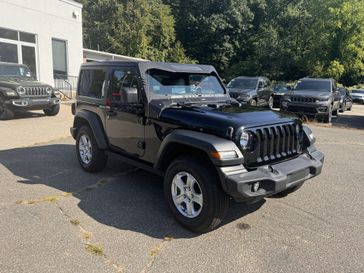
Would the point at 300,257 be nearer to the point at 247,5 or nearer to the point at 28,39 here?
the point at 28,39

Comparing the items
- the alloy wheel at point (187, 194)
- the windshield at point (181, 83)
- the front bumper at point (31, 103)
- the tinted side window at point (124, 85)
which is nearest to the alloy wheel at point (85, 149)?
the tinted side window at point (124, 85)

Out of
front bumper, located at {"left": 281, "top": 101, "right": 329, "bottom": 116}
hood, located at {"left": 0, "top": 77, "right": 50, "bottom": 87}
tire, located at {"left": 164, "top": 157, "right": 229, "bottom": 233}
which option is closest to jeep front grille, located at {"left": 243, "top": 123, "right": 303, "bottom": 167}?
tire, located at {"left": 164, "top": 157, "right": 229, "bottom": 233}

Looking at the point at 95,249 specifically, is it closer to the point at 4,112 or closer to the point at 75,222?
the point at 75,222

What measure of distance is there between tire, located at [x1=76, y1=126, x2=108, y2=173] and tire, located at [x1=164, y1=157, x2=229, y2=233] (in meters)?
1.88

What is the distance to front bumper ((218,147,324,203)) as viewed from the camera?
3.29 m

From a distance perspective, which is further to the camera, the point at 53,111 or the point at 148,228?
the point at 53,111

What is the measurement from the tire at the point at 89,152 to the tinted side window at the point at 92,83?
601 mm

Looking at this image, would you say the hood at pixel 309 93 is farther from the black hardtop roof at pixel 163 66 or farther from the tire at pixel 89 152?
the tire at pixel 89 152

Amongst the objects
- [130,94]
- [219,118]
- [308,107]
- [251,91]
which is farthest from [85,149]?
[251,91]

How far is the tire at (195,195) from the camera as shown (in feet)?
11.4

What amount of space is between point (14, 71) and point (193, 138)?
1101 cm

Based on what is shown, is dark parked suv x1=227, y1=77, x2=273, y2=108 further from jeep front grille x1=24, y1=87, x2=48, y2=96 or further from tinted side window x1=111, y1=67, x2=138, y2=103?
tinted side window x1=111, y1=67, x2=138, y2=103

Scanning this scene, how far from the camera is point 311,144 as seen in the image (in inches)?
175

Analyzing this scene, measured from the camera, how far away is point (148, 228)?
3768mm
